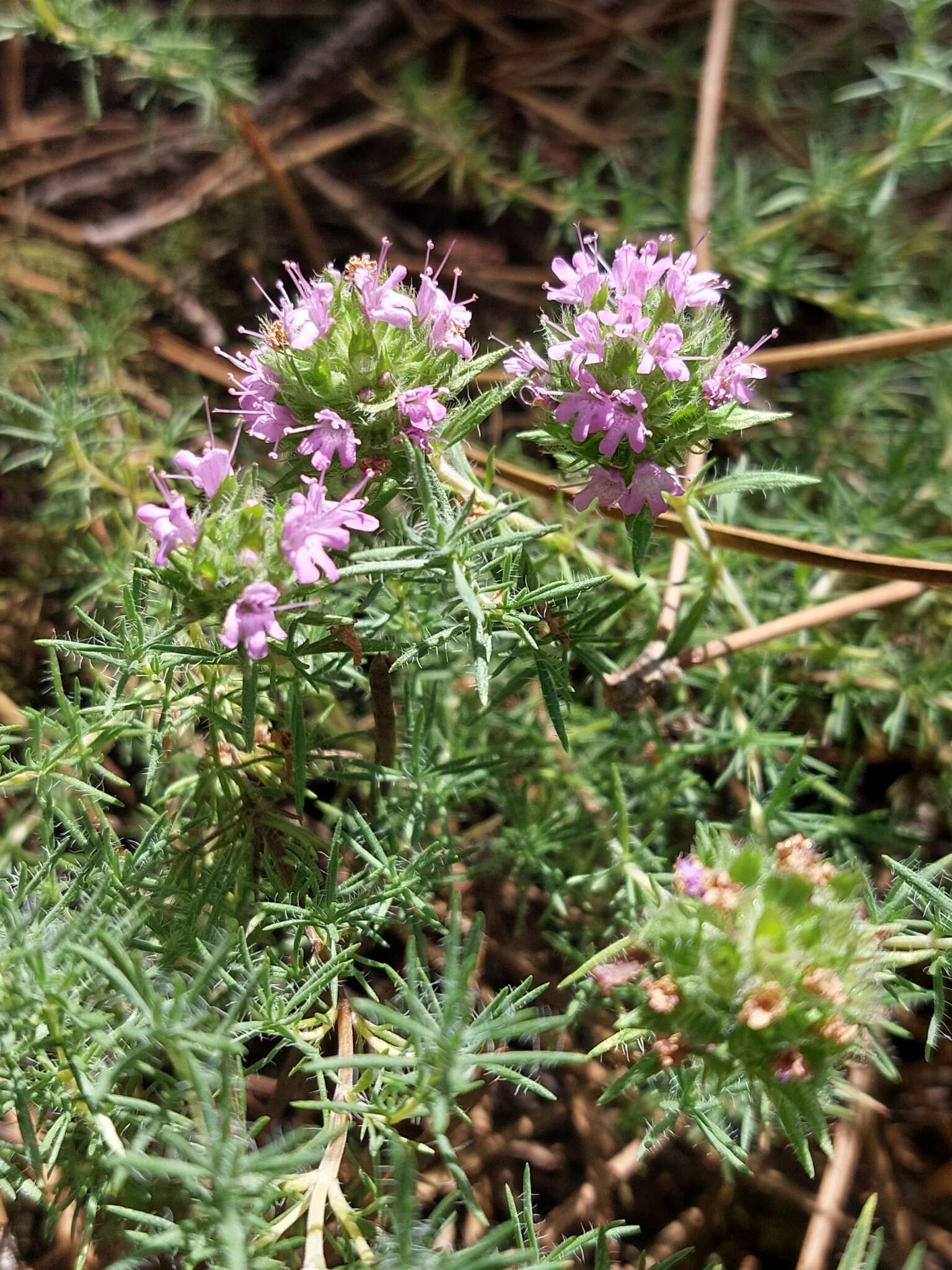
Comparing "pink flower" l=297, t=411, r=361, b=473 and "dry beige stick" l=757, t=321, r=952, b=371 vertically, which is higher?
"pink flower" l=297, t=411, r=361, b=473

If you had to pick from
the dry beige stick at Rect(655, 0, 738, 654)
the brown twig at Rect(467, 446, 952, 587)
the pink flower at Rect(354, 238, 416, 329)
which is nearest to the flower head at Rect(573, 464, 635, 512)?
the brown twig at Rect(467, 446, 952, 587)

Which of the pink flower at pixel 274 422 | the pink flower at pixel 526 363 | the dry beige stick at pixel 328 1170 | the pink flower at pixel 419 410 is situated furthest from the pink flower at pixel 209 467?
the dry beige stick at pixel 328 1170

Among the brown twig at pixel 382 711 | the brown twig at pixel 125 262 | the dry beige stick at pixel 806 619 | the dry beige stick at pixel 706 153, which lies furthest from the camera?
the brown twig at pixel 125 262

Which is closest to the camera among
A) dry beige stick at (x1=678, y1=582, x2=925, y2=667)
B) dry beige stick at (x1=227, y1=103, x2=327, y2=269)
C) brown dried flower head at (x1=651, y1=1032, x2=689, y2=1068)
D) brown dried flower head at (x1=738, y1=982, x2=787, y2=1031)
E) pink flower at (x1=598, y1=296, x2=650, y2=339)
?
brown dried flower head at (x1=738, y1=982, x2=787, y2=1031)

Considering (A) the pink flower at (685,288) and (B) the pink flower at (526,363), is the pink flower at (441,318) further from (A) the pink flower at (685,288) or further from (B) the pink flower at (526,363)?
(A) the pink flower at (685,288)

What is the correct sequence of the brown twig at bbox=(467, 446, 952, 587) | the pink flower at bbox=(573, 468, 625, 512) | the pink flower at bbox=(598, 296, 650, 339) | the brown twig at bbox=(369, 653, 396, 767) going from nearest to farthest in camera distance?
the pink flower at bbox=(598, 296, 650, 339) → the pink flower at bbox=(573, 468, 625, 512) → the brown twig at bbox=(369, 653, 396, 767) → the brown twig at bbox=(467, 446, 952, 587)

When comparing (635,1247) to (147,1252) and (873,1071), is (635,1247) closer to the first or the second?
(873,1071)

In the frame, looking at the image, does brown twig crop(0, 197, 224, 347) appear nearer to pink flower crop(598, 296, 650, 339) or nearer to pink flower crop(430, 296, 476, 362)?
pink flower crop(430, 296, 476, 362)

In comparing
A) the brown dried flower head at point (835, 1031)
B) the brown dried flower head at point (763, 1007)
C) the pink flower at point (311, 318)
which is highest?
the pink flower at point (311, 318)

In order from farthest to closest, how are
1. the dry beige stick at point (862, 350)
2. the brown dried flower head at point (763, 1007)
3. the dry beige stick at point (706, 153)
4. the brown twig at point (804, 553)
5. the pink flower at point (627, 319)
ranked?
the dry beige stick at point (862, 350), the dry beige stick at point (706, 153), the brown twig at point (804, 553), the pink flower at point (627, 319), the brown dried flower head at point (763, 1007)
